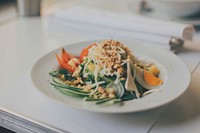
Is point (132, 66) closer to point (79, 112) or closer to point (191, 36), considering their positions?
point (79, 112)

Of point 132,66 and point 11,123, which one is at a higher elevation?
point 132,66

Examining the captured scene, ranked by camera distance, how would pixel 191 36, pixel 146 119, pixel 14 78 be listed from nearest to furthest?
pixel 146 119 → pixel 14 78 → pixel 191 36

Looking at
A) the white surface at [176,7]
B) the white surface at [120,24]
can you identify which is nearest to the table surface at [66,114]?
the white surface at [120,24]

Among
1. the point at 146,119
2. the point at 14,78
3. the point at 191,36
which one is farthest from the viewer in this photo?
the point at 191,36

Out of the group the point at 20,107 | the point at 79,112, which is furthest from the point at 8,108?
the point at 79,112

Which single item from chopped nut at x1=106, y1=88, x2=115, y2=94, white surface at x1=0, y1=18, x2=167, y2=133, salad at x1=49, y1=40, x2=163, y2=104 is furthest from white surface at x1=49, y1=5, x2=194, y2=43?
chopped nut at x1=106, y1=88, x2=115, y2=94

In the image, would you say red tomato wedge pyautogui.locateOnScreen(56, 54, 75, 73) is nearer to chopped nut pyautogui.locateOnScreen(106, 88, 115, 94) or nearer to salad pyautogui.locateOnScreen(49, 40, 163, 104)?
salad pyautogui.locateOnScreen(49, 40, 163, 104)

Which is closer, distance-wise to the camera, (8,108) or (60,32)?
(8,108)

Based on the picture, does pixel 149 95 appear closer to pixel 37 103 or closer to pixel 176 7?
pixel 37 103
